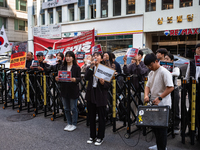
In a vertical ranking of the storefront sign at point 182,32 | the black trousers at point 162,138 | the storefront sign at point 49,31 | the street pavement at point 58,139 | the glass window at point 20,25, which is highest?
the glass window at point 20,25

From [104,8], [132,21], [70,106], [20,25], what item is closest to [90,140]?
[70,106]

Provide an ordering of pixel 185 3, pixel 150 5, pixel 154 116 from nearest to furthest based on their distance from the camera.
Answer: pixel 154 116 → pixel 185 3 → pixel 150 5

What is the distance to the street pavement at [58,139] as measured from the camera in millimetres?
4473

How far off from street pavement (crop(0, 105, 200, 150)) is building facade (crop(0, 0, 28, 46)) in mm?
34183

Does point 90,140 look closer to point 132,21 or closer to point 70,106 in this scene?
point 70,106

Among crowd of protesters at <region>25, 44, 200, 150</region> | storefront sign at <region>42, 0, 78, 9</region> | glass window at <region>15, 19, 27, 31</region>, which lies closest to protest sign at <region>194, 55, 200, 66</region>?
crowd of protesters at <region>25, 44, 200, 150</region>

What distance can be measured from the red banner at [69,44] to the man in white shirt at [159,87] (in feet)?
17.4

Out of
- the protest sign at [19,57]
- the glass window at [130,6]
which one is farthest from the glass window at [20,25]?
the protest sign at [19,57]

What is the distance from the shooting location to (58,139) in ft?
16.2

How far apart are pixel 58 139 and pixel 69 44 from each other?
218 inches

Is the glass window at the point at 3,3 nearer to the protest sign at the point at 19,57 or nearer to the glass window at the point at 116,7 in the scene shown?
the glass window at the point at 116,7

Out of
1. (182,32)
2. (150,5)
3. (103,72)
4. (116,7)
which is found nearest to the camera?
(103,72)

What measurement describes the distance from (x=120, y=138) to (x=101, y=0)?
67.9 ft

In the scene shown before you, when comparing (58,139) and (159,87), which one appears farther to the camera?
(58,139)
